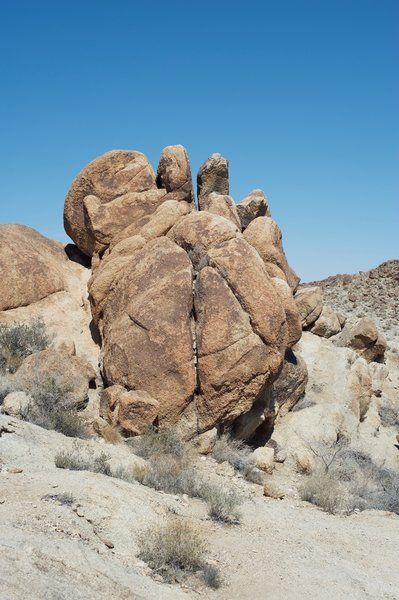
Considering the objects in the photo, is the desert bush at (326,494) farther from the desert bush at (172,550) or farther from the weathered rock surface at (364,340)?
the weathered rock surface at (364,340)

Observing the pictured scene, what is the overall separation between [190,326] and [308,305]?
288 inches

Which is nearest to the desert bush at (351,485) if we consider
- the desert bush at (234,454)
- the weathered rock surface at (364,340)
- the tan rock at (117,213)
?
the desert bush at (234,454)

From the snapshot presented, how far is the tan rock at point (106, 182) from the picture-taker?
630 inches

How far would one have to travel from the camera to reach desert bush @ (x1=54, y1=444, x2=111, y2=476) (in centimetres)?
852

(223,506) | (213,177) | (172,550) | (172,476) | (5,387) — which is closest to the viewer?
(172,550)

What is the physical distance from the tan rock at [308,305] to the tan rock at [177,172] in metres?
5.14

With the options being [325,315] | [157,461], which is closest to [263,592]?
[157,461]

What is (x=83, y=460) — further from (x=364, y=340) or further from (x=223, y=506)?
(x=364, y=340)

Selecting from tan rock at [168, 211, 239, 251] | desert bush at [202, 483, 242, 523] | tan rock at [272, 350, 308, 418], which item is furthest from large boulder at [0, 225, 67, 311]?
desert bush at [202, 483, 242, 523]

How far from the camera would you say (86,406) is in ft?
39.4

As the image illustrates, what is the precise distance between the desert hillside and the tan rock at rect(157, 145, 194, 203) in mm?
48

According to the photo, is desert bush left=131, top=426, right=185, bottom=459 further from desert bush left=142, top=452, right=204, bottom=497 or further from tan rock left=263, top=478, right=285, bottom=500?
tan rock left=263, top=478, right=285, bottom=500

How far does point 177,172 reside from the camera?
15.9 meters

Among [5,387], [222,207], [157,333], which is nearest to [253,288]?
[157,333]
